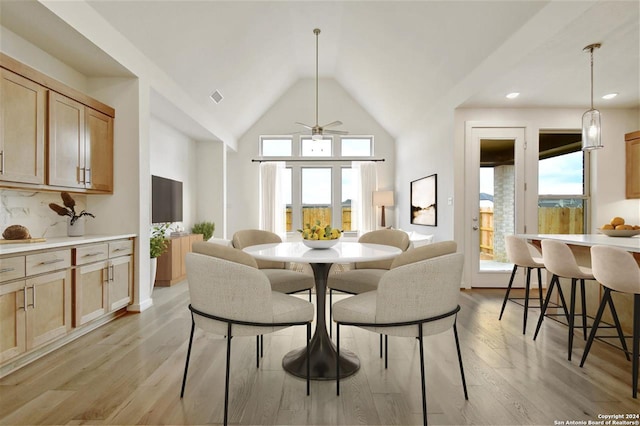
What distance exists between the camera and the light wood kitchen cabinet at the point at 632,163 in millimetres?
4324

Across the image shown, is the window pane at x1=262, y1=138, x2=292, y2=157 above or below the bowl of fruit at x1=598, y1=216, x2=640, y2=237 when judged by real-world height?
above

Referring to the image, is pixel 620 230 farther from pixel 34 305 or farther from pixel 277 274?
pixel 34 305

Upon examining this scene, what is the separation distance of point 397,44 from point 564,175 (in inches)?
113

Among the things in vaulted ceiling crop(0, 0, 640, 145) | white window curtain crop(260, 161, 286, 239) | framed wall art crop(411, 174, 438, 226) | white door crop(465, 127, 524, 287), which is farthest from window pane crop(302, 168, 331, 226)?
white door crop(465, 127, 524, 287)

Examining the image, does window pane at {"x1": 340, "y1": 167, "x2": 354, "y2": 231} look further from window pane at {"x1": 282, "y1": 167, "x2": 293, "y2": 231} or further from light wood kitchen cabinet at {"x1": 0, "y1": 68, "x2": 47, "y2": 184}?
light wood kitchen cabinet at {"x1": 0, "y1": 68, "x2": 47, "y2": 184}

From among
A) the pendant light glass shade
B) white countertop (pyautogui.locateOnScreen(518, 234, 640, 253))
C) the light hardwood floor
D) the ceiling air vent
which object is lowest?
the light hardwood floor

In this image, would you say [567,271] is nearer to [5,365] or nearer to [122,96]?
[5,365]

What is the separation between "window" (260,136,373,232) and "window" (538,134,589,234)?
395 centimetres

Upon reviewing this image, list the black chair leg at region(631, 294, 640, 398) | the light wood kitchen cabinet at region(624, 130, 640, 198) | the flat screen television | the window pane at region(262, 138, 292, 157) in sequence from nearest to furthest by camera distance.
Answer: the black chair leg at region(631, 294, 640, 398) < the light wood kitchen cabinet at region(624, 130, 640, 198) < the flat screen television < the window pane at region(262, 138, 292, 157)

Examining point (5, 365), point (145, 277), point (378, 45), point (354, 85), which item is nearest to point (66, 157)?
point (145, 277)

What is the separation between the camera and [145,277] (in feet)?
12.0

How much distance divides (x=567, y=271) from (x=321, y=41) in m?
4.97

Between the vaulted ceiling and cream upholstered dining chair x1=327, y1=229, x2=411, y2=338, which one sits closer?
cream upholstered dining chair x1=327, y1=229, x2=411, y2=338

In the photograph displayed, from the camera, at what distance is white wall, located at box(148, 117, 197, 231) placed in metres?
5.12
